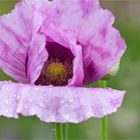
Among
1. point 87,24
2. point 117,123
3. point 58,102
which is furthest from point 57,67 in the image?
point 117,123

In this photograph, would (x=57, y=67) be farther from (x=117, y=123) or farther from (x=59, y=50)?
(x=117, y=123)

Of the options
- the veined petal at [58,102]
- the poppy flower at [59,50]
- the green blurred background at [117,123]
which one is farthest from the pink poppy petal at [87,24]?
the green blurred background at [117,123]

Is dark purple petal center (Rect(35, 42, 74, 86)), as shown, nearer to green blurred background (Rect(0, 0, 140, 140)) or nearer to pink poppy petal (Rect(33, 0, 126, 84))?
pink poppy petal (Rect(33, 0, 126, 84))

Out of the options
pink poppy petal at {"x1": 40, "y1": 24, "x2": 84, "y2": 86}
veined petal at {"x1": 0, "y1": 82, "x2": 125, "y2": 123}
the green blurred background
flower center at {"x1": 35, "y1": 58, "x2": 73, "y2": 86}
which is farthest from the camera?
the green blurred background

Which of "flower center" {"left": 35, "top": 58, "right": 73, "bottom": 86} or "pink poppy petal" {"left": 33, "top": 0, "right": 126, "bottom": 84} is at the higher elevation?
"pink poppy petal" {"left": 33, "top": 0, "right": 126, "bottom": 84}

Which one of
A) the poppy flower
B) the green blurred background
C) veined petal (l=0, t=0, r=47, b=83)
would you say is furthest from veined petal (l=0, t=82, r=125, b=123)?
the green blurred background

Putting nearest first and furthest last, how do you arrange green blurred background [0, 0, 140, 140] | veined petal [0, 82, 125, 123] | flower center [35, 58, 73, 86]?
veined petal [0, 82, 125, 123] → flower center [35, 58, 73, 86] → green blurred background [0, 0, 140, 140]

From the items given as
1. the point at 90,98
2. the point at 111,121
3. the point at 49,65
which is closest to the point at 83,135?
the point at 111,121
